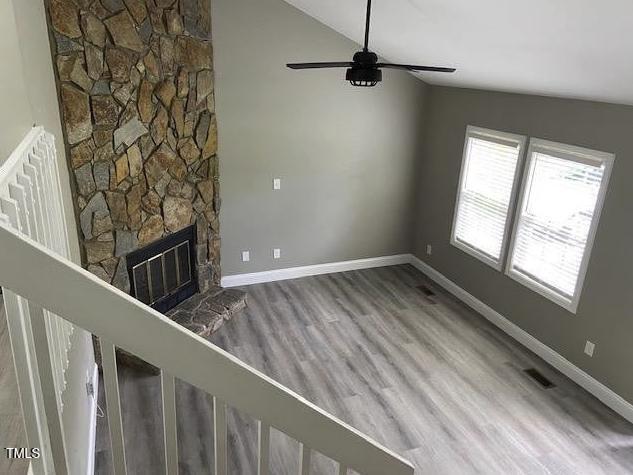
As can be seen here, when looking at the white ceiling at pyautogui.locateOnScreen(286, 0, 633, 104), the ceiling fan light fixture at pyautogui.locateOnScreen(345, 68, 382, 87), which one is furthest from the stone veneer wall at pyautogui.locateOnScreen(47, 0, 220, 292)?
the ceiling fan light fixture at pyautogui.locateOnScreen(345, 68, 382, 87)

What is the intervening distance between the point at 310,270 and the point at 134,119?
9.69 feet

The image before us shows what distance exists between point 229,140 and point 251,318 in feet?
6.51

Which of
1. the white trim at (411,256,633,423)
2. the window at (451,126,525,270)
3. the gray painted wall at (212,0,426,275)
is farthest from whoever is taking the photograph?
the gray painted wall at (212,0,426,275)

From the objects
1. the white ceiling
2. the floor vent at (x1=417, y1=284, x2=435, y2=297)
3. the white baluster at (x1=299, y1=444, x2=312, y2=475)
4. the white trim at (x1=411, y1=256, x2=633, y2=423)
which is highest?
the white ceiling

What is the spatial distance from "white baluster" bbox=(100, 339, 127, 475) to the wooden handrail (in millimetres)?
52

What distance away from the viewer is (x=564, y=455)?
3.17 meters

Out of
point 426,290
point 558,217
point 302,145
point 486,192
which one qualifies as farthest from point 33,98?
point 426,290

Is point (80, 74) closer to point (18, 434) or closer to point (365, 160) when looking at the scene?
point (18, 434)

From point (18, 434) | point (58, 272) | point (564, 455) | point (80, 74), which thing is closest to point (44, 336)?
point (58, 272)

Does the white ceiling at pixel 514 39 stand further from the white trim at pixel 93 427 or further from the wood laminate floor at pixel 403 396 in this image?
the white trim at pixel 93 427

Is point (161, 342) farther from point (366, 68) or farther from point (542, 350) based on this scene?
point (542, 350)

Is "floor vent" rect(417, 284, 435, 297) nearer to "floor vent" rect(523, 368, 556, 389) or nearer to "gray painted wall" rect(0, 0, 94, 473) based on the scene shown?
"floor vent" rect(523, 368, 556, 389)

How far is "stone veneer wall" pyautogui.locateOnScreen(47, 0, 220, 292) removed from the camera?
3123 mm

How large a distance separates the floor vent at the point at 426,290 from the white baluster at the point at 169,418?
4.75m
